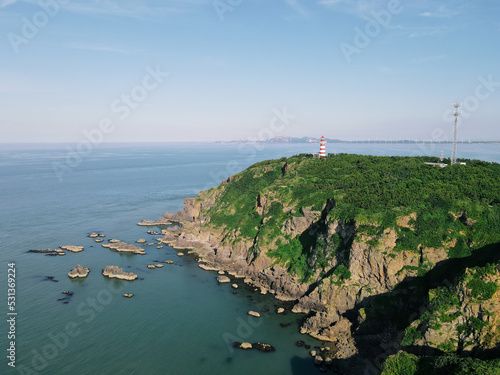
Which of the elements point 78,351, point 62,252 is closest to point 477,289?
point 78,351

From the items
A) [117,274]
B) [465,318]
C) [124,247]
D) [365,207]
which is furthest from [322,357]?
[124,247]

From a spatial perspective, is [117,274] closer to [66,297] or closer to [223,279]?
[66,297]

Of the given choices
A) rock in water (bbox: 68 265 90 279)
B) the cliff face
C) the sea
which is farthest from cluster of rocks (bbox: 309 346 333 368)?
rock in water (bbox: 68 265 90 279)

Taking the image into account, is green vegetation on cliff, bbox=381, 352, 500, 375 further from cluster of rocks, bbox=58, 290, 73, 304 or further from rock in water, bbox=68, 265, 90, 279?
rock in water, bbox=68, 265, 90, 279

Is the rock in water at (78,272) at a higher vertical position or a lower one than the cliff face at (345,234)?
lower

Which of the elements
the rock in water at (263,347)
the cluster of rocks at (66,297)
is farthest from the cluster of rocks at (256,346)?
the cluster of rocks at (66,297)

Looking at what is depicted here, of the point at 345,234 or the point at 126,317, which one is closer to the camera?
the point at 126,317

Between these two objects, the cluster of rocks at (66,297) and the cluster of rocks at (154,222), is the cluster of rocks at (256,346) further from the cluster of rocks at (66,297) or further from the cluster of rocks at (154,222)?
the cluster of rocks at (154,222)
